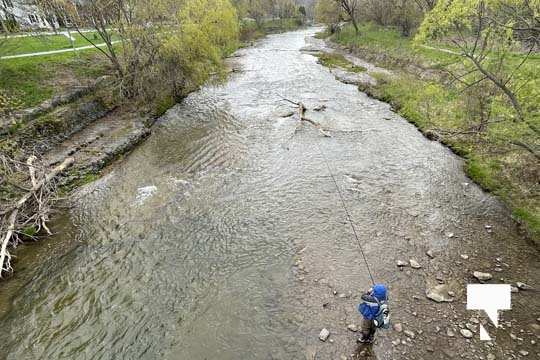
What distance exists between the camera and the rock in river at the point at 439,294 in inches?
364

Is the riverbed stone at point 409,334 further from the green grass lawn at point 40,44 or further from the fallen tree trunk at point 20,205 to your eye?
the green grass lawn at point 40,44

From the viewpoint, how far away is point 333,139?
19.7 m

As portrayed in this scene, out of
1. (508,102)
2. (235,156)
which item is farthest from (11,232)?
(508,102)

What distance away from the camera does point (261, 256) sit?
11.4 meters

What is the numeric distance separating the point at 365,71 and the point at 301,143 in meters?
19.3

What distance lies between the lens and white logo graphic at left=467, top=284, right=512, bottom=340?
322 inches

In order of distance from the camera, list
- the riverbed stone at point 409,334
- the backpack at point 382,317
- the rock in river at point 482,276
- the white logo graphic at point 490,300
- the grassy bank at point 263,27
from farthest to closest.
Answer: the grassy bank at point 263,27 → the rock in river at point 482,276 → the riverbed stone at point 409,334 → the white logo graphic at point 490,300 → the backpack at point 382,317

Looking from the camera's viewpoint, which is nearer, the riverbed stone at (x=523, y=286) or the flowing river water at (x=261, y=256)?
the flowing river water at (x=261, y=256)

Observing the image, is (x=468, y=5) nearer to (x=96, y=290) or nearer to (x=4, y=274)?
(x=96, y=290)

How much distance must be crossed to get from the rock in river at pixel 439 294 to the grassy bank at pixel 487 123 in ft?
14.3

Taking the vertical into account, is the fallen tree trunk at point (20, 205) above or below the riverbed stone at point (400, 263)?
above

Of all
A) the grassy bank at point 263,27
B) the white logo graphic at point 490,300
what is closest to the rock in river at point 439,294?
the white logo graphic at point 490,300

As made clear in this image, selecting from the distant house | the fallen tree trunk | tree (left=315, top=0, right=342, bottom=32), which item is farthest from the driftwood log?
tree (left=315, top=0, right=342, bottom=32)

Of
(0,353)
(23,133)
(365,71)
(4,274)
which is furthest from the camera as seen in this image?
(365,71)
